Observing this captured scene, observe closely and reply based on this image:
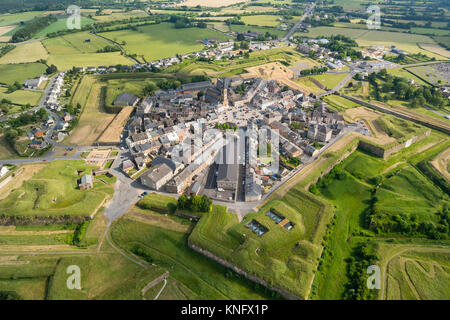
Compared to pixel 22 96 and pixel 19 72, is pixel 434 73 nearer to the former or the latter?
pixel 22 96

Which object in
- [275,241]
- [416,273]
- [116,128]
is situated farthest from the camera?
[116,128]

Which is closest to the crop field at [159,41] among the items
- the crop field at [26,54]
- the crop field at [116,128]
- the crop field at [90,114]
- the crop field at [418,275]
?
the crop field at [26,54]

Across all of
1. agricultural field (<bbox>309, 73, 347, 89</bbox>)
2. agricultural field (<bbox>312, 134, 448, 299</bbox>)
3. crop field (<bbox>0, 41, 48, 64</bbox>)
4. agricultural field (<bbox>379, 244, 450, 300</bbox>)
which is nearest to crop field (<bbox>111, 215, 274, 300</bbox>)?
agricultural field (<bbox>312, 134, 448, 299</bbox>)

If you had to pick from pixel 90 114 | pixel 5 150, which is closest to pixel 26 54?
pixel 90 114

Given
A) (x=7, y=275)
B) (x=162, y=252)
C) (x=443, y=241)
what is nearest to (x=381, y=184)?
(x=443, y=241)
